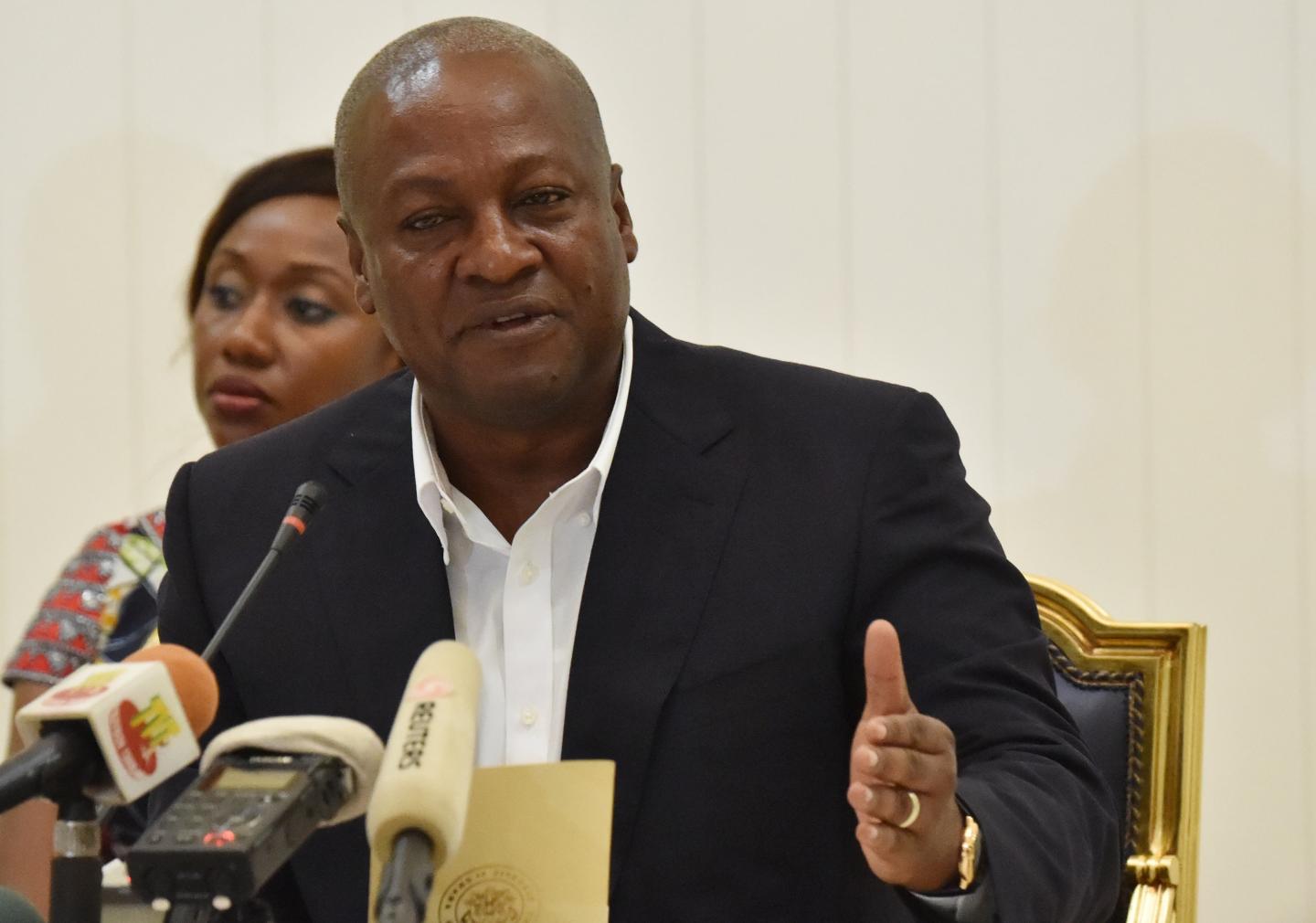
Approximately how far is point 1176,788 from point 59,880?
150 centimetres

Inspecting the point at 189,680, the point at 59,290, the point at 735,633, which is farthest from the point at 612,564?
the point at 59,290

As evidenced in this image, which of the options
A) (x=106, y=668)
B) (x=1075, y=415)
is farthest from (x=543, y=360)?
(x=1075, y=415)

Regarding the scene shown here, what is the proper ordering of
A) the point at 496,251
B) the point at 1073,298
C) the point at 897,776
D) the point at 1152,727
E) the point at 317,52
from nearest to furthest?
the point at 897,776
the point at 496,251
the point at 1152,727
the point at 1073,298
the point at 317,52

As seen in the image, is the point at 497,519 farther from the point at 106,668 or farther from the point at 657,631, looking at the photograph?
the point at 106,668

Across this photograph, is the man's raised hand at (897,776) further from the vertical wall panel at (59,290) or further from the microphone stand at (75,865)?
the vertical wall panel at (59,290)

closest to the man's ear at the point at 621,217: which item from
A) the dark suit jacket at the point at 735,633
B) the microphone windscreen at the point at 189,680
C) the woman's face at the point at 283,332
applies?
the dark suit jacket at the point at 735,633

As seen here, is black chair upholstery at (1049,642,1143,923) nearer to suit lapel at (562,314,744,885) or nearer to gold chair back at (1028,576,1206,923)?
gold chair back at (1028,576,1206,923)

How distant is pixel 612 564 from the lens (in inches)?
60.5

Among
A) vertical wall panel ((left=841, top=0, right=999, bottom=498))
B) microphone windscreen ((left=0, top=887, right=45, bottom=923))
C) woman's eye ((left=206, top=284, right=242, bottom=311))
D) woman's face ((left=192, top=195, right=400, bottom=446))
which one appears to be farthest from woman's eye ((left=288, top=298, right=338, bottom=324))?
microphone windscreen ((left=0, top=887, right=45, bottom=923))

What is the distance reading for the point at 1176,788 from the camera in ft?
6.69

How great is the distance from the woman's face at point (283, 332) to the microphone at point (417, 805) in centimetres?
182

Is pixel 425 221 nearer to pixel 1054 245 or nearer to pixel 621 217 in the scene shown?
pixel 621 217

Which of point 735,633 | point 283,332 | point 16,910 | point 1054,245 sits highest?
point 1054,245

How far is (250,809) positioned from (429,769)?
10 cm
